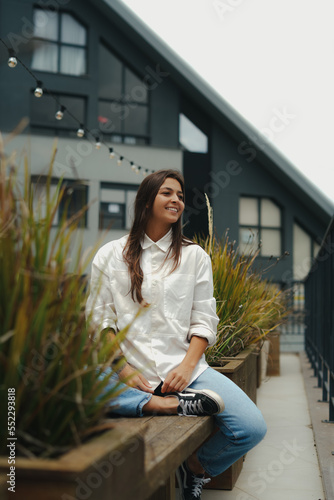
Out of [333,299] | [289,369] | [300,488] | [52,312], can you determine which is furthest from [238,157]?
[52,312]

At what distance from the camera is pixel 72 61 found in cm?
1728

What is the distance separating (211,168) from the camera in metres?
19.0

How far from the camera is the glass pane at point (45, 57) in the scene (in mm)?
16812

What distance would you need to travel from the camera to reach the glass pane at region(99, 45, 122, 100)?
17.6 metres

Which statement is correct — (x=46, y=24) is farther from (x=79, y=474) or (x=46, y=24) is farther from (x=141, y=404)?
(x=79, y=474)

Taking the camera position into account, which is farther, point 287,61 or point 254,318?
point 287,61

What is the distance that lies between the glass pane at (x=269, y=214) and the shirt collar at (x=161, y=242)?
17545 mm

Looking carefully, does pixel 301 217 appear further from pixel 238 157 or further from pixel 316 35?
pixel 316 35

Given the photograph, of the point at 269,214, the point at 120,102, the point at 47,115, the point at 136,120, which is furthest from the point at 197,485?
the point at 269,214

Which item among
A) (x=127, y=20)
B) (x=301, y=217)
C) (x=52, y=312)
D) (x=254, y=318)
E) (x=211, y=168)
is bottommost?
(x=254, y=318)

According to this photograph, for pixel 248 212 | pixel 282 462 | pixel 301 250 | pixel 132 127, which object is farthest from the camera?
pixel 301 250

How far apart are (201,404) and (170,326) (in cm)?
34

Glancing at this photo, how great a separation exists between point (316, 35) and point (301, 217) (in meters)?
14.8

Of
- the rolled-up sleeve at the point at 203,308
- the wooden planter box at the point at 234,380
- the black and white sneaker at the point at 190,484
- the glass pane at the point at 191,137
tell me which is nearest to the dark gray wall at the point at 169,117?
the glass pane at the point at 191,137
